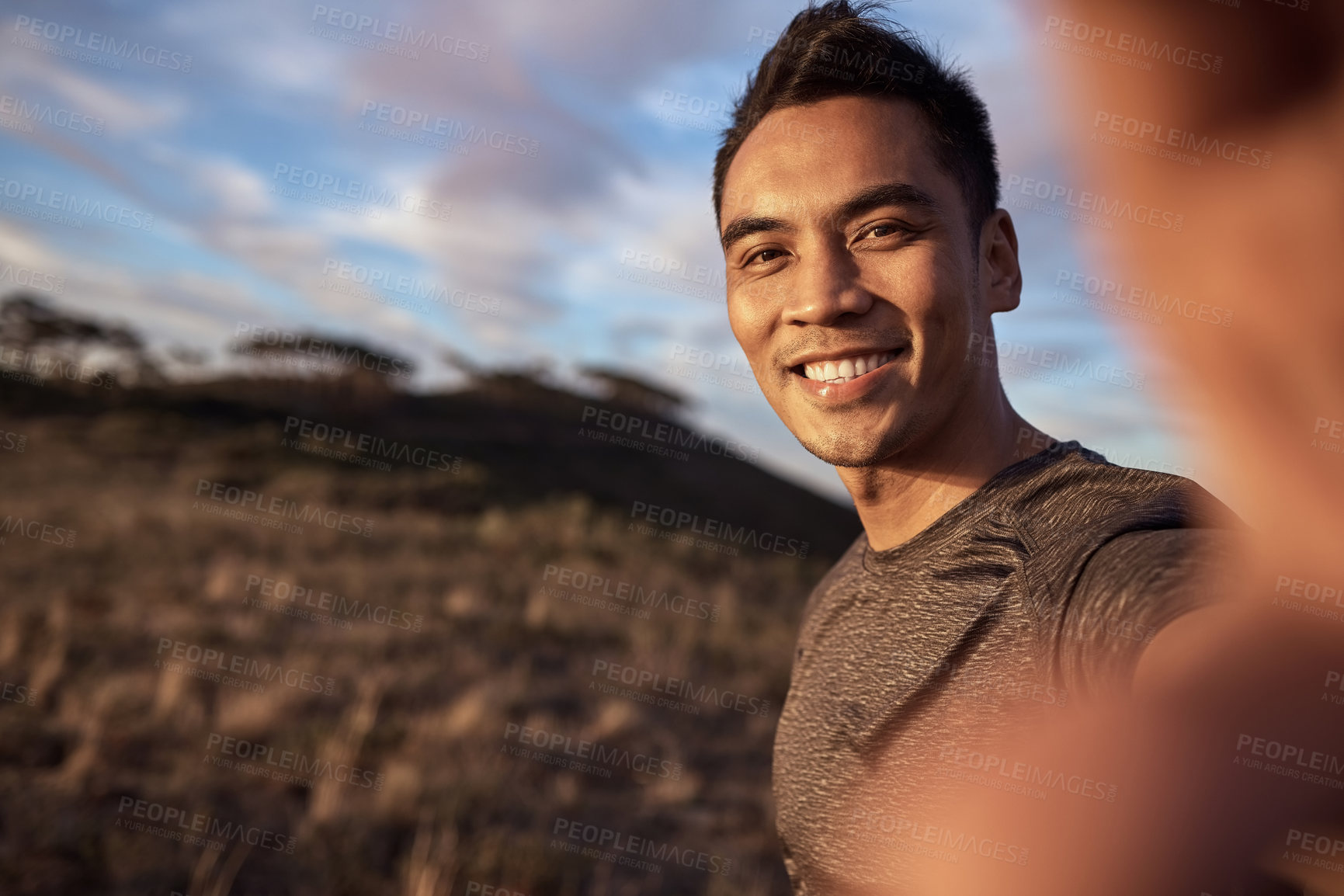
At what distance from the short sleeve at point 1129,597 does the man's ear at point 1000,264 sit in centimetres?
86

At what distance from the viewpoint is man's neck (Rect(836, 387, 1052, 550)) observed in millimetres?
1797

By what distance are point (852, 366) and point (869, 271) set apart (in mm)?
221

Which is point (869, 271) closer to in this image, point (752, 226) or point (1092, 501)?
point (752, 226)

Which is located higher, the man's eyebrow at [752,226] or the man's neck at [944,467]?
the man's eyebrow at [752,226]

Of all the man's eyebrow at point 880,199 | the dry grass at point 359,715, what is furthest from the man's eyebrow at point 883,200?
the dry grass at point 359,715

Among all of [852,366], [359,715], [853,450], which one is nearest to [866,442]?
[853,450]

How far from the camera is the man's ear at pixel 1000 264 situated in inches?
76.4

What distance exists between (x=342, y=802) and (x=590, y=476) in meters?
23.9

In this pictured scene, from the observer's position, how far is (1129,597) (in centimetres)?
108

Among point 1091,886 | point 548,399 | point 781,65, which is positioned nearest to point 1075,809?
point 1091,886

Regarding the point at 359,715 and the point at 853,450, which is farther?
the point at 359,715

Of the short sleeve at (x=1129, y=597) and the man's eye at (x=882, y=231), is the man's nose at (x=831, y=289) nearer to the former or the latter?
the man's eye at (x=882, y=231)

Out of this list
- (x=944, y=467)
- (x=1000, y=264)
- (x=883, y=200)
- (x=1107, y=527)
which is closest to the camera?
(x=1107, y=527)

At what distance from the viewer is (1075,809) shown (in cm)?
52
